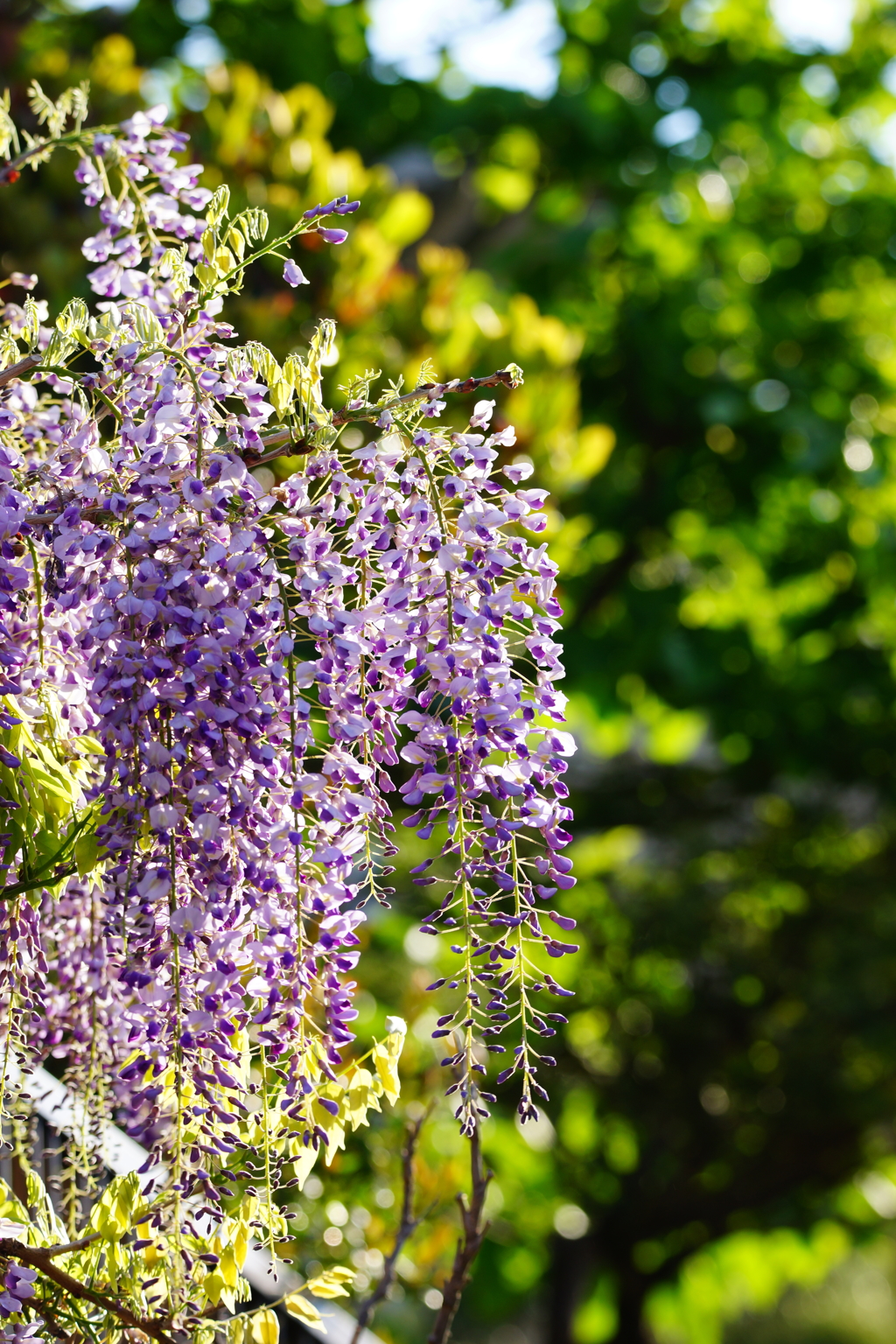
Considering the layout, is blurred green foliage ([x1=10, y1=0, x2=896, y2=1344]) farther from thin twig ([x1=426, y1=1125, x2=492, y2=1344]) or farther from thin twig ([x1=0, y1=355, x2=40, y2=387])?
thin twig ([x1=0, y1=355, x2=40, y2=387])

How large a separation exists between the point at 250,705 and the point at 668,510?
11.4 feet

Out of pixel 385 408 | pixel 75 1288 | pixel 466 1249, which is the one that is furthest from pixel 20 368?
pixel 466 1249

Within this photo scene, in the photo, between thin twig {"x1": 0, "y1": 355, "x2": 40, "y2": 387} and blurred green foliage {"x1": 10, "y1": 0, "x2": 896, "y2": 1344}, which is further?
blurred green foliage {"x1": 10, "y1": 0, "x2": 896, "y2": 1344}

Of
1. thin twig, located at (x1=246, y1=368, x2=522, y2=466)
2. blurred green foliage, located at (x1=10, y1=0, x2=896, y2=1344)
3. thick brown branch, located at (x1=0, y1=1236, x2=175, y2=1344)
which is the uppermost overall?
thin twig, located at (x1=246, y1=368, x2=522, y2=466)

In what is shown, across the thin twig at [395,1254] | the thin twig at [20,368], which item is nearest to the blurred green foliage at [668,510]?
the thin twig at [395,1254]

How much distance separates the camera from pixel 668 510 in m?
4.19

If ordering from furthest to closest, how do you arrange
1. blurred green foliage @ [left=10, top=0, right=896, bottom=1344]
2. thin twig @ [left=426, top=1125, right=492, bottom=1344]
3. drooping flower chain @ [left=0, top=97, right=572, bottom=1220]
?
blurred green foliage @ [left=10, top=0, right=896, bottom=1344] < thin twig @ [left=426, top=1125, right=492, bottom=1344] < drooping flower chain @ [left=0, top=97, right=572, bottom=1220]

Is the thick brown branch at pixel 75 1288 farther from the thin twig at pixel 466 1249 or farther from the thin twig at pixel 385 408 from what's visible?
the thin twig at pixel 385 408

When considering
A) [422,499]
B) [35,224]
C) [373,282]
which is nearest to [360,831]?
[422,499]

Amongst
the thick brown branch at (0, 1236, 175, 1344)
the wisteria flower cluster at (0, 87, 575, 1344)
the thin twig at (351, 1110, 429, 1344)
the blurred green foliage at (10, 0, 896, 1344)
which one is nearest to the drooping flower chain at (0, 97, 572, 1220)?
the wisteria flower cluster at (0, 87, 575, 1344)

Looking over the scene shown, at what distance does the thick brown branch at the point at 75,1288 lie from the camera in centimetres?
97

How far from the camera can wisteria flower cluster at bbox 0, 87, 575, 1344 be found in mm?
889

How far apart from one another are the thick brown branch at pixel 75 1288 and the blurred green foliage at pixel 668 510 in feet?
5.19

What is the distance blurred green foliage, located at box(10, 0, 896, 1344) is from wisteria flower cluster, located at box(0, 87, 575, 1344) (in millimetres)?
1615
